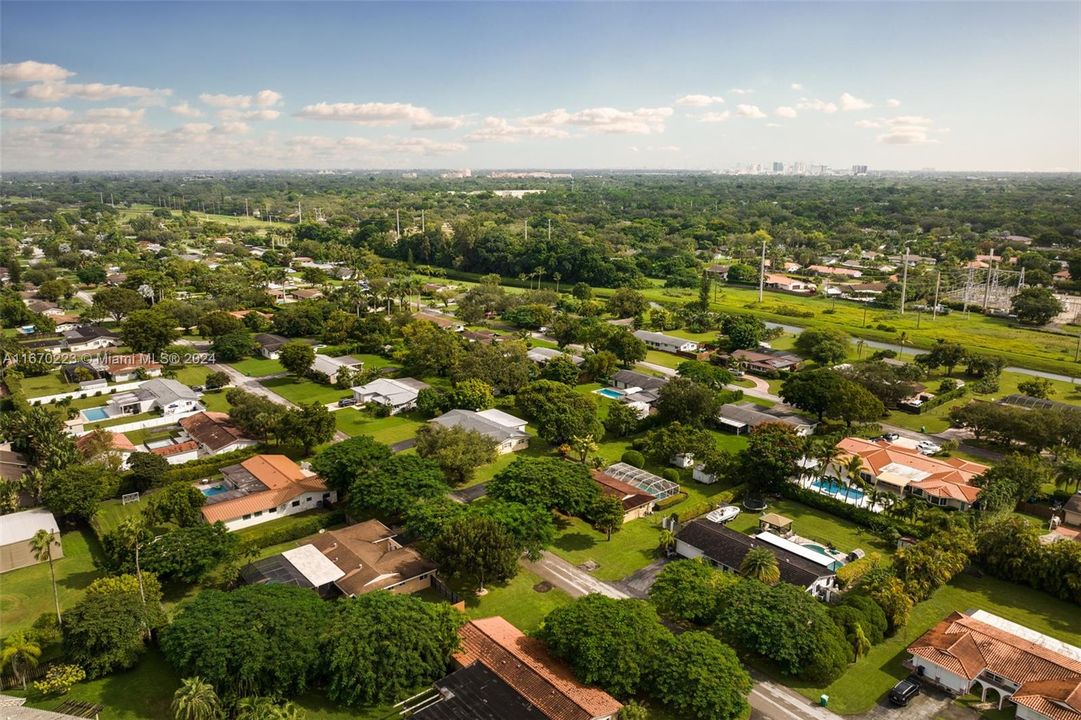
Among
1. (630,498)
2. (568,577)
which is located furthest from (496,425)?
(568,577)

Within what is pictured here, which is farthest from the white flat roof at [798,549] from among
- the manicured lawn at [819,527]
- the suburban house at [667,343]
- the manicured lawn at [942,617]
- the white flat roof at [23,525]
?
the suburban house at [667,343]

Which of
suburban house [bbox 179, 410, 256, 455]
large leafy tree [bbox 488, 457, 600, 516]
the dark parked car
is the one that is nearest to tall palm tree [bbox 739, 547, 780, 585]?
the dark parked car

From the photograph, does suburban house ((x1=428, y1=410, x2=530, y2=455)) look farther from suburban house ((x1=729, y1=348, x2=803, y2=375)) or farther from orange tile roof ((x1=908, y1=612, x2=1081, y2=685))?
suburban house ((x1=729, y1=348, x2=803, y2=375))

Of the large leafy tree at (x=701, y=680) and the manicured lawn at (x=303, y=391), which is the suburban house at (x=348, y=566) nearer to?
the large leafy tree at (x=701, y=680)

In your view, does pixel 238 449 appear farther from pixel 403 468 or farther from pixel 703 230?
pixel 703 230

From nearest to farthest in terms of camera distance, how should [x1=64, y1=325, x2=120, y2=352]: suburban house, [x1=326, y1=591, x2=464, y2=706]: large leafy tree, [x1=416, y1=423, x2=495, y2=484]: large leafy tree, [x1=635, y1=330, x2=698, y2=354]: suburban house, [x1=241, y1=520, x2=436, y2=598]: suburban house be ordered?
[x1=326, y1=591, x2=464, y2=706]: large leafy tree → [x1=241, y1=520, x2=436, y2=598]: suburban house → [x1=416, y1=423, x2=495, y2=484]: large leafy tree → [x1=64, y1=325, x2=120, y2=352]: suburban house → [x1=635, y1=330, x2=698, y2=354]: suburban house

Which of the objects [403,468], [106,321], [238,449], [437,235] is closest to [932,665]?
[403,468]
